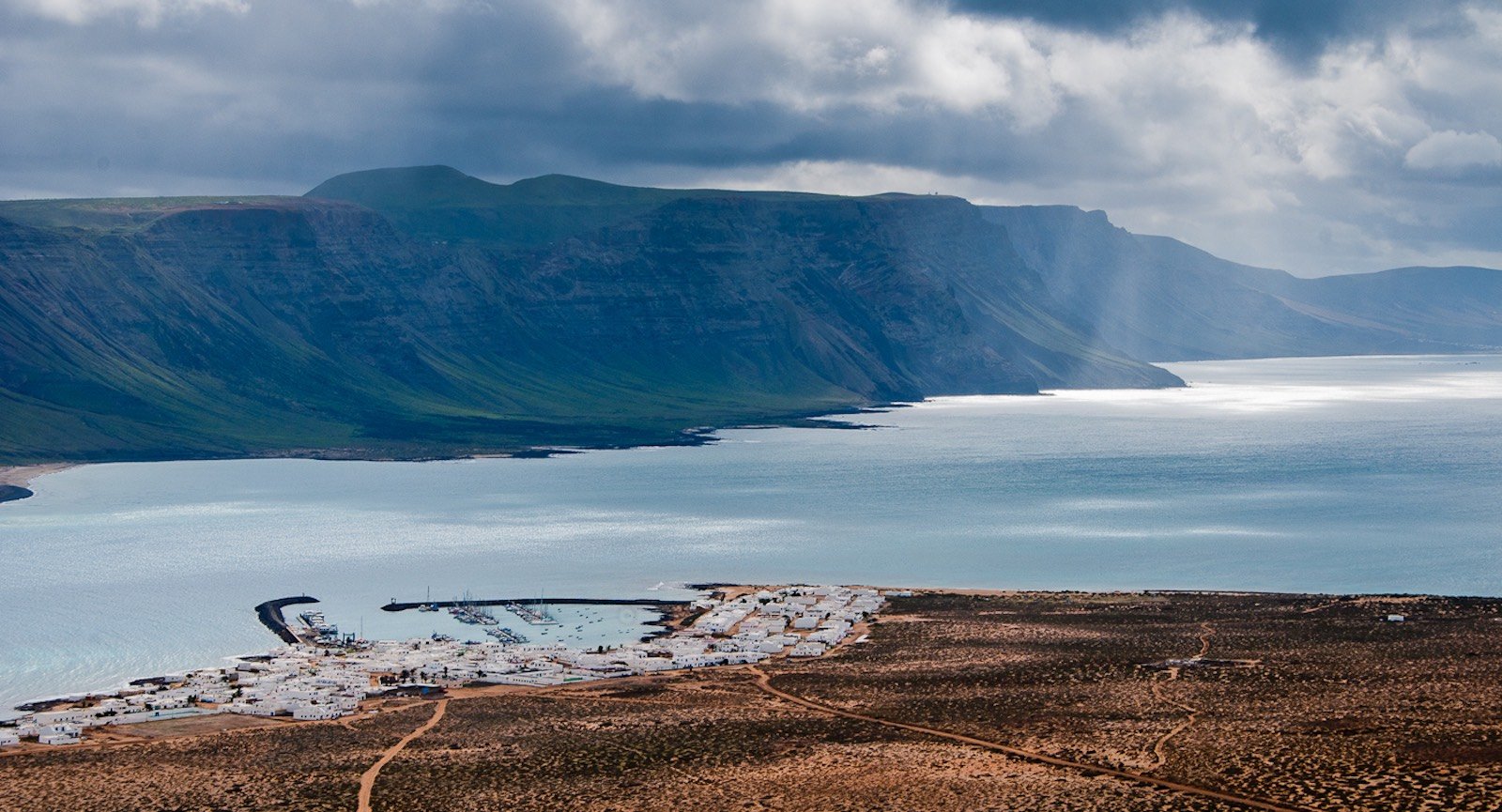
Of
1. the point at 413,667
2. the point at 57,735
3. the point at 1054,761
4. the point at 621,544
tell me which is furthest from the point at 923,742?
the point at 621,544

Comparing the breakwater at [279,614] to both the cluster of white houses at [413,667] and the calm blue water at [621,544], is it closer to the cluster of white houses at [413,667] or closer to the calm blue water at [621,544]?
the calm blue water at [621,544]

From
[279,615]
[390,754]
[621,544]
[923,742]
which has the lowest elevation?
[390,754]

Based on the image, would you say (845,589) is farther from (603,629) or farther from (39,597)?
(39,597)

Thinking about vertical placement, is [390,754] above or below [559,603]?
below

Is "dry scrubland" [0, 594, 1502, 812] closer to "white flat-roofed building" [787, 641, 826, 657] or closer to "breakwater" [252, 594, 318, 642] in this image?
"white flat-roofed building" [787, 641, 826, 657]

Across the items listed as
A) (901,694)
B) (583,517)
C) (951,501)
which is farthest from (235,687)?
(951,501)

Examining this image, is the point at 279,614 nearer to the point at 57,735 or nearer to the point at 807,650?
the point at 807,650
